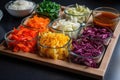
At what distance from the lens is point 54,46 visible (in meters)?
1.05

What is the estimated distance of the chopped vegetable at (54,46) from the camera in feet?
3.45

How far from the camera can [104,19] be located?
1263mm

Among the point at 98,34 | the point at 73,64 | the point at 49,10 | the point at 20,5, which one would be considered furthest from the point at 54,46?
the point at 20,5

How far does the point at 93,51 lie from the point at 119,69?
143 mm

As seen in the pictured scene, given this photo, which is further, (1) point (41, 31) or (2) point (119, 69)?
(1) point (41, 31)

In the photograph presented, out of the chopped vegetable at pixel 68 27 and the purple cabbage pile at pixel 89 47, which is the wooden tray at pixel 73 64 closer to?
the purple cabbage pile at pixel 89 47

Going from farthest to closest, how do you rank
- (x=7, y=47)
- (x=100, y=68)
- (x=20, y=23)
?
(x=20, y=23) → (x=7, y=47) → (x=100, y=68)

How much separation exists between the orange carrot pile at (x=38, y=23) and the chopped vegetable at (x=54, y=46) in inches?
5.6

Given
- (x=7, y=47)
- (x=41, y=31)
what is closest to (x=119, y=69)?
(x=41, y=31)

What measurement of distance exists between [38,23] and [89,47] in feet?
1.07

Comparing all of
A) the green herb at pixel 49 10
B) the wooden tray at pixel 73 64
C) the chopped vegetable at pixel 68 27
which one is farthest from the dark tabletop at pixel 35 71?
the green herb at pixel 49 10

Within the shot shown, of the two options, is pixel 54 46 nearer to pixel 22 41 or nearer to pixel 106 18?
pixel 22 41

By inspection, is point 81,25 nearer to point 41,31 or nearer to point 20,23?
point 41,31

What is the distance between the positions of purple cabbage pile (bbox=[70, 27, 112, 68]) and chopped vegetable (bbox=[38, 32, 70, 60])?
40 mm
